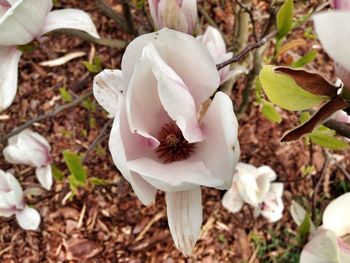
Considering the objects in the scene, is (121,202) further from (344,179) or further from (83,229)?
(344,179)

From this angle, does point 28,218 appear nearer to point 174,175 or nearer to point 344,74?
point 174,175

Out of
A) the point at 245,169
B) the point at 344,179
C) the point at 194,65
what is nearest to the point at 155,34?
the point at 194,65

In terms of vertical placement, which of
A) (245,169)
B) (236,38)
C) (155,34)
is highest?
(155,34)

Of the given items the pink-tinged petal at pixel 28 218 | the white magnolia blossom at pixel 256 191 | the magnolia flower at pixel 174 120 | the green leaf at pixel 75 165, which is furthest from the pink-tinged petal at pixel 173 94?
the pink-tinged petal at pixel 28 218

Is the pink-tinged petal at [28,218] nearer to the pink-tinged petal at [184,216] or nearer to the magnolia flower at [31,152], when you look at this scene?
the magnolia flower at [31,152]

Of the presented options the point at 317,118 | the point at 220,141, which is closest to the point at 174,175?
the point at 220,141

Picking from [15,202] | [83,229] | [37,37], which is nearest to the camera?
[37,37]
